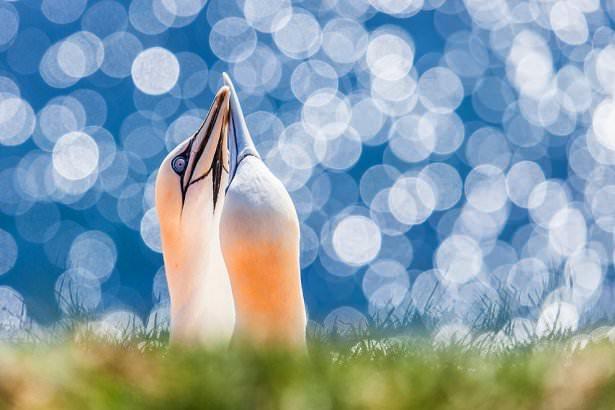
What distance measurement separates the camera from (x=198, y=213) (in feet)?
11.3

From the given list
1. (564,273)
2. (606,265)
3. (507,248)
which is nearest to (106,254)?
(507,248)

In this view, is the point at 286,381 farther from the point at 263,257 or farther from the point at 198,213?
the point at 198,213

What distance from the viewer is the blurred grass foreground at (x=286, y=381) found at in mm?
1341

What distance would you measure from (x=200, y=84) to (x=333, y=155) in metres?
3.50

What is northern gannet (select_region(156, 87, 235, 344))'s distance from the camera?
130 inches

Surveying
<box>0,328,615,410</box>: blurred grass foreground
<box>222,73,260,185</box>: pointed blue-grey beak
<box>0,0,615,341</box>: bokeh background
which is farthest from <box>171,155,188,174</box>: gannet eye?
<box>0,0,615,341</box>: bokeh background

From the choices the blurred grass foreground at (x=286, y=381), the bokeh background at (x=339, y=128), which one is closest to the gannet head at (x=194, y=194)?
the blurred grass foreground at (x=286, y=381)

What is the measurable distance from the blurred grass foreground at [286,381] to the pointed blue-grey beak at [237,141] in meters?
1.54

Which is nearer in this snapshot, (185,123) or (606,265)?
→ (606,265)

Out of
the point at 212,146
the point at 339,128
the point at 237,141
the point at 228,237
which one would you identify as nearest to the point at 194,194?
the point at 212,146

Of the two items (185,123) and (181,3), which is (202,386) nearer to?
(185,123)

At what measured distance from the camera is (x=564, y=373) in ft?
4.83

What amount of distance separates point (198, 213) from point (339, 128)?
805 inches

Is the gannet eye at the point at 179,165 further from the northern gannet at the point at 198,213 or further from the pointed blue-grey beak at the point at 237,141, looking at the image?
the pointed blue-grey beak at the point at 237,141
